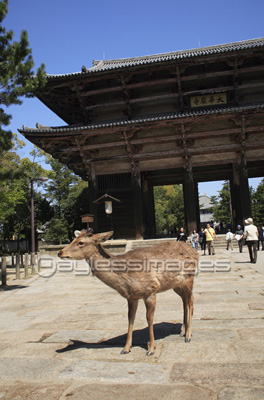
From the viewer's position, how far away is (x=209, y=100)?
18.9m

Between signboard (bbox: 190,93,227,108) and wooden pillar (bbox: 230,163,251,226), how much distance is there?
3.76 m

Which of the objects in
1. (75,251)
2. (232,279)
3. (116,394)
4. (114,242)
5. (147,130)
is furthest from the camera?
(147,130)

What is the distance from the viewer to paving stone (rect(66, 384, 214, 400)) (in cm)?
278

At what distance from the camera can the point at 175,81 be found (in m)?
18.4

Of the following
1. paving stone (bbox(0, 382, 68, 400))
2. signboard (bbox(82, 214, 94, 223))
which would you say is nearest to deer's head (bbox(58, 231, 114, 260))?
paving stone (bbox(0, 382, 68, 400))

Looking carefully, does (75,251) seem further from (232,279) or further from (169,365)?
(232,279)

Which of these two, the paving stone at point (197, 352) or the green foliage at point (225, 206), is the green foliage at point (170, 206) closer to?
the green foliage at point (225, 206)

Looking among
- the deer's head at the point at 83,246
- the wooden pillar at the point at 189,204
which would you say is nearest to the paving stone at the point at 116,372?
the deer's head at the point at 83,246

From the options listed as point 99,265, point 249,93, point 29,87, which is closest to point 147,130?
point 249,93

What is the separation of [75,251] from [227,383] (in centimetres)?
208

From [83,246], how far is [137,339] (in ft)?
4.98

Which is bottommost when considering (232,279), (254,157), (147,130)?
(232,279)

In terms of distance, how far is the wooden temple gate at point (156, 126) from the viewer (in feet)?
58.4

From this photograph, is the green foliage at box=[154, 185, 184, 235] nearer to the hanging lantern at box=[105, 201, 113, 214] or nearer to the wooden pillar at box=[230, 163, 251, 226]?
the wooden pillar at box=[230, 163, 251, 226]
